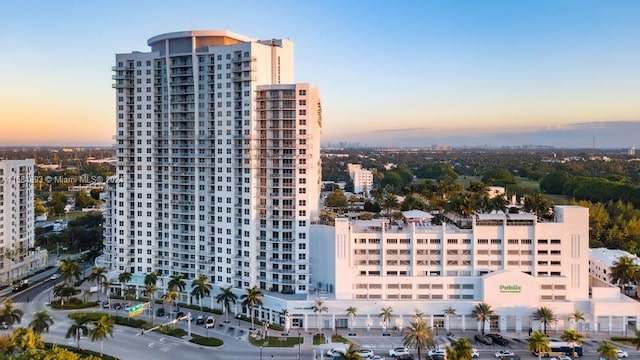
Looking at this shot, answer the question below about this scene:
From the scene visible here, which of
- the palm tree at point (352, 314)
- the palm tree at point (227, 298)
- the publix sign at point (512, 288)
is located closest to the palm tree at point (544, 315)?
the publix sign at point (512, 288)

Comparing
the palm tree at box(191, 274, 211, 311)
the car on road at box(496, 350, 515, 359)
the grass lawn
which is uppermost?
the palm tree at box(191, 274, 211, 311)

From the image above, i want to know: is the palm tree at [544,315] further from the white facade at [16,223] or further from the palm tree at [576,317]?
the white facade at [16,223]

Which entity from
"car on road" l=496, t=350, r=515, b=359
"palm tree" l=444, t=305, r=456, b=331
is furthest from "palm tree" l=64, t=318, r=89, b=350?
"car on road" l=496, t=350, r=515, b=359

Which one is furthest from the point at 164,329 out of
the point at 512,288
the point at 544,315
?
the point at 544,315

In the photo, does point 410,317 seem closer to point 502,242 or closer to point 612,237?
point 502,242

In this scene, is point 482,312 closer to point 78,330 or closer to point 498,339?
point 498,339

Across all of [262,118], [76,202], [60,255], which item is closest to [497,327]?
[262,118]

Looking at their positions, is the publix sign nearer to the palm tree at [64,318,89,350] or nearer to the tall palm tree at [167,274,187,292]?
the tall palm tree at [167,274,187,292]
